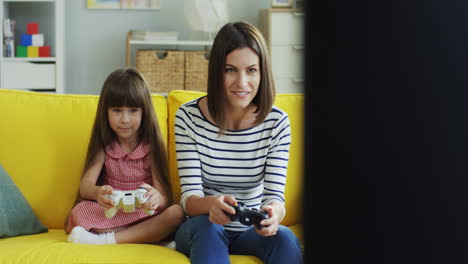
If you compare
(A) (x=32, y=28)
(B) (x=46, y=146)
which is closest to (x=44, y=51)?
(A) (x=32, y=28)

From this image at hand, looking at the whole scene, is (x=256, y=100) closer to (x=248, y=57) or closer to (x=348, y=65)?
(x=248, y=57)

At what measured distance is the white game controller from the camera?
1.49 metres

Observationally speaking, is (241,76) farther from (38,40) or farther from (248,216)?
(38,40)

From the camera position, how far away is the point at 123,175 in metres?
1.68

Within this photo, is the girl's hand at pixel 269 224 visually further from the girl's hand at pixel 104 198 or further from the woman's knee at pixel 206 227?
the girl's hand at pixel 104 198

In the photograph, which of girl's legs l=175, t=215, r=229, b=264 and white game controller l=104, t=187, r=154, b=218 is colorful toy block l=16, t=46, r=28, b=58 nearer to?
white game controller l=104, t=187, r=154, b=218

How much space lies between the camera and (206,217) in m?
1.39

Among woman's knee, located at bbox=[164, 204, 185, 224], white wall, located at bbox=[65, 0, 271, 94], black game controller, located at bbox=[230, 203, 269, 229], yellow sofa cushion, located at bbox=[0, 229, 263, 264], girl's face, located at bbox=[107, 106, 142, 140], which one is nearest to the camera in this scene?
black game controller, located at bbox=[230, 203, 269, 229]

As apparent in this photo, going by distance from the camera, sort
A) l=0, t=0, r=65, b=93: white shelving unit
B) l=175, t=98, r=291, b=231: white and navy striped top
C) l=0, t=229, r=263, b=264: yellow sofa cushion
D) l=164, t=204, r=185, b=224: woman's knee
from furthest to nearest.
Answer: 1. l=0, t=0, r=65, b=93: white shelving unit
2. l=164, t=204, r=185, b=224: woman's knee
3. l=175, t=98, r=291, b=231: white and navy striped top
4. l=0, t=229, r=263, b=264: yellow sofa cushion

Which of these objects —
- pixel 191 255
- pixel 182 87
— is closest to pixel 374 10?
pixel 191 255

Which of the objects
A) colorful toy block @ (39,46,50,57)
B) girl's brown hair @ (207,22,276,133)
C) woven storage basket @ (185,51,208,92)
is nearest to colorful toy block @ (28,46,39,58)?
colorful toy block @ (39,46,50,57)

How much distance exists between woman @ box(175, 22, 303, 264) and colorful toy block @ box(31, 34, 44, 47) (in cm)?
316

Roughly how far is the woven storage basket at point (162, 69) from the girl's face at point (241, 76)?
2910 mm

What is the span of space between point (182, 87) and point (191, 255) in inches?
121
